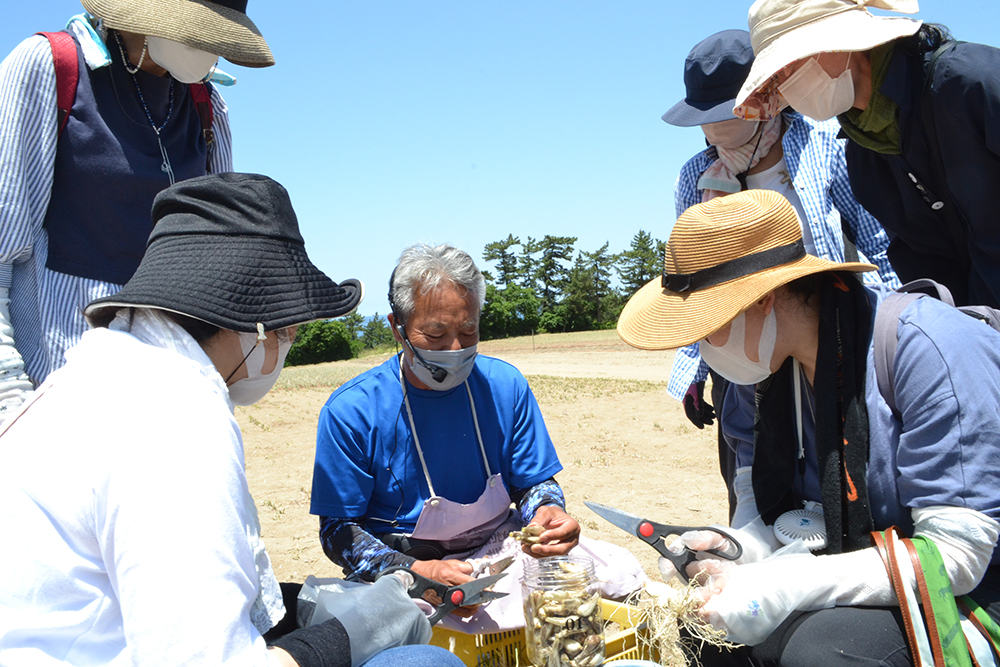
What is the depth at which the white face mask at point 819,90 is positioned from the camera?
2.55m

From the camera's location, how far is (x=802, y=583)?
201cm

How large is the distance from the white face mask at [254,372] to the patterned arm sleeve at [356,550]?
98 cm

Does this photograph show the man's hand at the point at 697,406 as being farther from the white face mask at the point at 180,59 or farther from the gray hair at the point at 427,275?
the white face mask at the point at 180,59

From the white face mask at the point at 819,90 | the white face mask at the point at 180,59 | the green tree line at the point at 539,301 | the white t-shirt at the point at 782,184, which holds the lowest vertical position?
the green tree line at the point at 539,301

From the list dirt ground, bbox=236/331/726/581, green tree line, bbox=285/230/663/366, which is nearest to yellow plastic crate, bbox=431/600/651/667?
dirt ground, bbox=236/331/726/581

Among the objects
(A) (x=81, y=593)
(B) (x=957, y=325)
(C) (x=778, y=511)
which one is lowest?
(C) (x=778, y=511)

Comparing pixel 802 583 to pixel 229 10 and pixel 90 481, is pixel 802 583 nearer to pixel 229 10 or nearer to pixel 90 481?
pixel 90 481

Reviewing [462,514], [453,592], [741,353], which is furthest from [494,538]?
[741,353]

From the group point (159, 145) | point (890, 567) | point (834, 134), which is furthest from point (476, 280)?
point (890, 567)

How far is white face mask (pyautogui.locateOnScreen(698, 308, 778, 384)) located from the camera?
227cm

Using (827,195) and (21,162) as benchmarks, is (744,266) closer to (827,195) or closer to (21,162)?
(827,195)

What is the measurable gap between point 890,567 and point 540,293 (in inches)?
2010

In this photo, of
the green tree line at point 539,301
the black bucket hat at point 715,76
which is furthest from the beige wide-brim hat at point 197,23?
the green tree line at point 539,301

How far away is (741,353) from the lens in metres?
2.29
